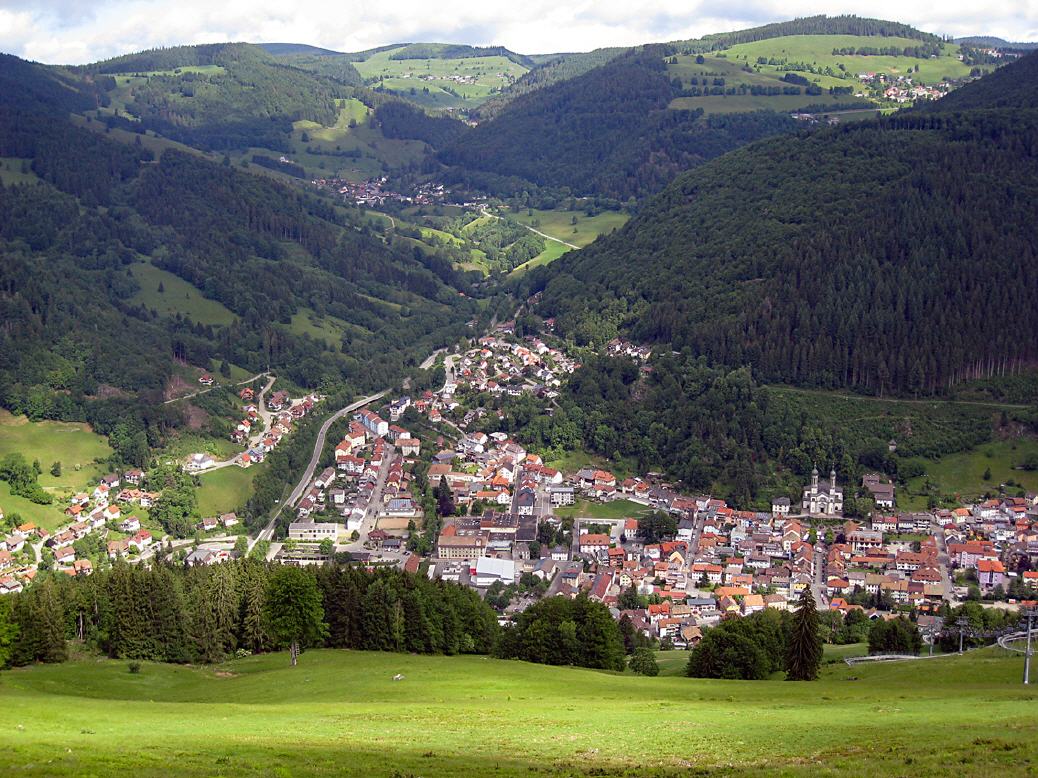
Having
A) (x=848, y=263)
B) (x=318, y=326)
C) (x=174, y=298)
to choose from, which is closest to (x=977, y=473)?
(x=848, y=263)

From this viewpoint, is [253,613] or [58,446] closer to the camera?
[253,613]

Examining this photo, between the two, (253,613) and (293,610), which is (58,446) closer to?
(253,613)

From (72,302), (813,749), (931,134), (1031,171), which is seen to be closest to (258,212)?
(72,302)

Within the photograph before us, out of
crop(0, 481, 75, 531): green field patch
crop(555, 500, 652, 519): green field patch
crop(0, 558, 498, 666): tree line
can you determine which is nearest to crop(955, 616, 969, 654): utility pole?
crop(0, 558, 498, 666): tree line

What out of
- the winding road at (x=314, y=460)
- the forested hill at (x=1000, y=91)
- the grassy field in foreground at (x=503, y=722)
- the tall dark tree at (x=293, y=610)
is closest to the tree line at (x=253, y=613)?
the tall dark tree at (x=293, y=610)

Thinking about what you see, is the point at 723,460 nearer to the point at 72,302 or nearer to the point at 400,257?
the point at 72,302

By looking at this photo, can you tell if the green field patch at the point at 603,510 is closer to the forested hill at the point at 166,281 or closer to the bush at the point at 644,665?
the bush at the point at 644,665
